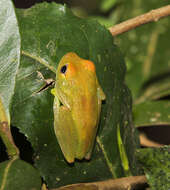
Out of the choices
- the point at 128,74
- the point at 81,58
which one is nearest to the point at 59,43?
the point at 81,58

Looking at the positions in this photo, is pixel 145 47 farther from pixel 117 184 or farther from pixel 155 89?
pixel 117 184

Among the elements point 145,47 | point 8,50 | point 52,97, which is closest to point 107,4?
point 145,47

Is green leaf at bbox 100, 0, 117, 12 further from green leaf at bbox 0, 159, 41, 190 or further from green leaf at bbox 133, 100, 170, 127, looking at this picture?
green leaf at bbox 0, 159, 41, 190

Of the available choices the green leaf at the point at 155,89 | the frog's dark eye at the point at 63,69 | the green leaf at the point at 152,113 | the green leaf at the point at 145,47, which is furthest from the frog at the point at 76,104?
the green leaf at the point at 145,47

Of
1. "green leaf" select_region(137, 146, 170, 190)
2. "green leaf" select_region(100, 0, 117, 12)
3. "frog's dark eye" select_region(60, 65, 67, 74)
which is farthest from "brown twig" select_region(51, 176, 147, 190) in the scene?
"green leaf" select_region(100, 0, 117, 12)

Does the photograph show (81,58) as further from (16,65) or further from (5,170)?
(5,170)

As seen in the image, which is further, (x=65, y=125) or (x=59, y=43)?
(x=65, y=125)
